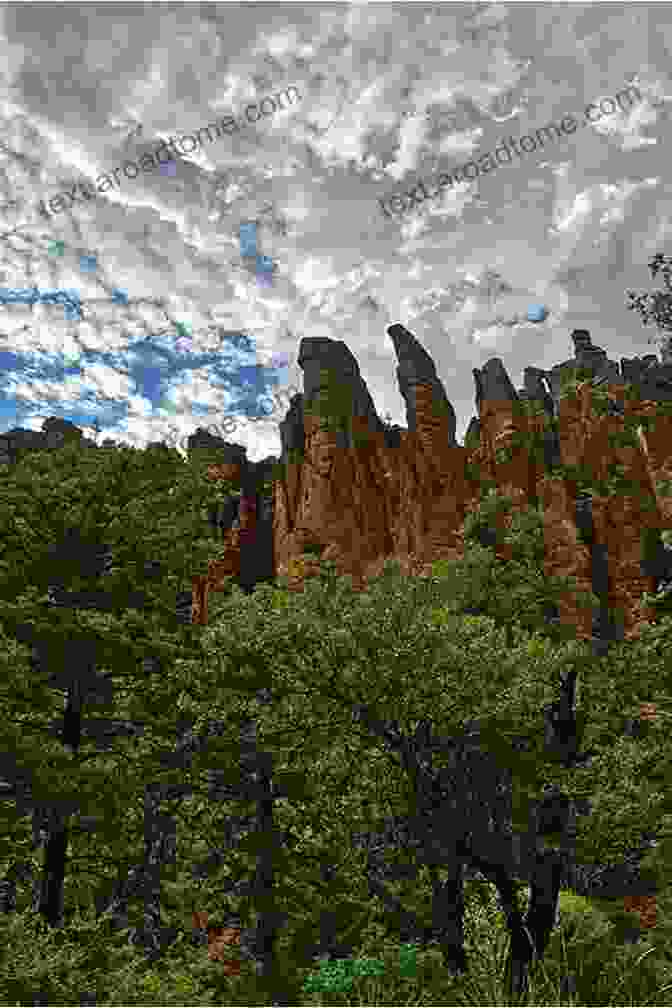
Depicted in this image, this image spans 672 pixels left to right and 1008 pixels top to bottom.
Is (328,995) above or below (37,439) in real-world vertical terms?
below

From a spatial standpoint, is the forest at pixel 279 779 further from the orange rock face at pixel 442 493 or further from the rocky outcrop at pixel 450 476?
the orange rock face at pixel 442 493

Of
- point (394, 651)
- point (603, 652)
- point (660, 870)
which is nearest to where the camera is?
point (394, 651)

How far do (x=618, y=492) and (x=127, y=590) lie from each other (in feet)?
128

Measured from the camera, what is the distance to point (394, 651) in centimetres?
1215

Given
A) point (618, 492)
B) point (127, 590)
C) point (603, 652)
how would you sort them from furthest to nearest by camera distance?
point (618, 492) → point (603, 652) → point (127, 590)

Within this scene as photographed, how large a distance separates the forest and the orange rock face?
22.2 meters

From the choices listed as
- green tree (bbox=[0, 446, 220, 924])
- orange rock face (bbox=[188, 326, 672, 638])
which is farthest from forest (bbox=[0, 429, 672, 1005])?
orange rock face (bbox=[188, 326, 672, 638])

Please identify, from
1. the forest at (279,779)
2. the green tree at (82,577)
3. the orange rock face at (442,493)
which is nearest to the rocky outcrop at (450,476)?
the orange rock face at (442,493)

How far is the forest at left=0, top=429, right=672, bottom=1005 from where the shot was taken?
1103 cm

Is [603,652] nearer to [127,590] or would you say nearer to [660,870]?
[660,870]

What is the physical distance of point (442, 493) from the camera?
45.3 m

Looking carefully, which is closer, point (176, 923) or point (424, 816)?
point (424, 816)

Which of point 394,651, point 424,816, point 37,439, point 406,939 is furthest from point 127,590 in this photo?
point 37,439

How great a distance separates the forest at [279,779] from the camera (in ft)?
36.2
